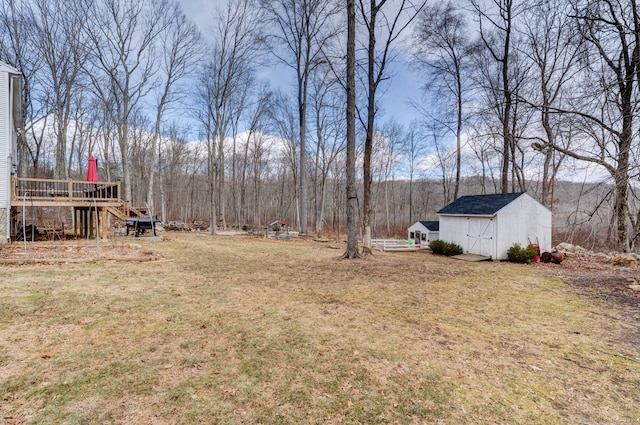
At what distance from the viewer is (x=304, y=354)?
3408mm

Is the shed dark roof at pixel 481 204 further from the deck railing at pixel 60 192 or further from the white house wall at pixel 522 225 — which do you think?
the deck railing at pixel 60 192

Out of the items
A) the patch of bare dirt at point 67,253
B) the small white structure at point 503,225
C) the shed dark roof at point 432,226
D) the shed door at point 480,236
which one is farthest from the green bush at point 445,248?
the patch of bare dirt at point 67,253

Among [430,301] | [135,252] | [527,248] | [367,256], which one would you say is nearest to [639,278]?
[527,248]

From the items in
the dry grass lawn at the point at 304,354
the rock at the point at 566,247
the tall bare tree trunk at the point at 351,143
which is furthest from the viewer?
the rock at the point at 566,247

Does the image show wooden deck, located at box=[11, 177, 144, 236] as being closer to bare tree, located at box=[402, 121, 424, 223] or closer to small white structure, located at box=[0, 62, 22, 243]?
small white structure, located at box=[0, 62, 22, 243]

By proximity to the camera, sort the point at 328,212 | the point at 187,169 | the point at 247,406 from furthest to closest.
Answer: the point at 328,212 < the point at 187,169 < the point at 247,406

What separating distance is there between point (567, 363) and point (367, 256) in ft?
24.4

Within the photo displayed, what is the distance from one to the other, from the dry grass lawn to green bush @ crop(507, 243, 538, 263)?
5.30 metres

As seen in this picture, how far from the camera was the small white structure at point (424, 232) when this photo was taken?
1579 cm

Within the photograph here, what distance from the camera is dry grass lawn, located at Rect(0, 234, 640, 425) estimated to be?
2.50 m

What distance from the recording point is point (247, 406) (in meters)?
2.50

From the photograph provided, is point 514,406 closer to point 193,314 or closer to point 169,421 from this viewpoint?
point 169,421

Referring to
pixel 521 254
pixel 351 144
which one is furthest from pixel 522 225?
pixel 351 144

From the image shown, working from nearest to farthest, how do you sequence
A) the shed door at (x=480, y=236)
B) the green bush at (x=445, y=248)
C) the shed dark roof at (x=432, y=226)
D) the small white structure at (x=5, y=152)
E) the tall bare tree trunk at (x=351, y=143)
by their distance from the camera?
the tall bare tree trunk at (x=351, y=143)
the small white structure at (x=5, y=152)
the shed door at (x=480, y=236)
the green bush at (x=445, y=248)
the shed dark roof at (x=432, y=226)
